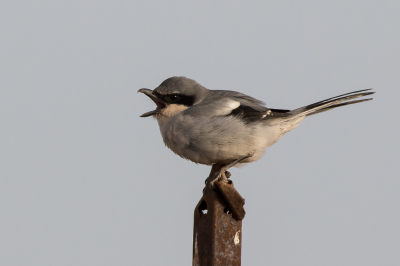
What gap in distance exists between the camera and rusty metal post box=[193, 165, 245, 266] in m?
4.78

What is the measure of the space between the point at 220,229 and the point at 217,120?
1.34 m

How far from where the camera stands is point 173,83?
582cm

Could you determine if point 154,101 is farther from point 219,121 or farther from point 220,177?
point 220,177

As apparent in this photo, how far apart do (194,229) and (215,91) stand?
6.59ft

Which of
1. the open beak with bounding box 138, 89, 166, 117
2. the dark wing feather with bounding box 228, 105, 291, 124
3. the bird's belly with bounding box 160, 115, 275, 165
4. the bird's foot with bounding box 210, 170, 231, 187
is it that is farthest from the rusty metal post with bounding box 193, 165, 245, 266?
the open beak with bounding box 138, 89, 166, 117

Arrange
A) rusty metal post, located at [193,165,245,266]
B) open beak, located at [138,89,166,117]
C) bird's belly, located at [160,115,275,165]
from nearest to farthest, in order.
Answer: rusty metal post, located at [193,165,245,266] → bird's belly, located at [160,115,275,165] → open beak, located at [138,89,166,117]

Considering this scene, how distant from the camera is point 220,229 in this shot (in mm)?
4828

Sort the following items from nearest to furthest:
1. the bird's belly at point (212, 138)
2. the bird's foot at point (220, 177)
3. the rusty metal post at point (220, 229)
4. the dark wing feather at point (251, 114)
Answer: the rusty metal post at point (220, 229) → the bird's foot at point (220, 177) → the bird's belly at point (212, 138) → the dark wing feather at point (251, 114)

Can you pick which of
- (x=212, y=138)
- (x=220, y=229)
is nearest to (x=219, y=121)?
(x=212, y=138)

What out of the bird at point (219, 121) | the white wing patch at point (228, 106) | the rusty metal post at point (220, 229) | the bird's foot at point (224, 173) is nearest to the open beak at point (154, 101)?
the bird at point (219, 121)

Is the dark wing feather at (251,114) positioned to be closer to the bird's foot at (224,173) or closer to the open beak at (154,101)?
the bird's foot at (224,173)

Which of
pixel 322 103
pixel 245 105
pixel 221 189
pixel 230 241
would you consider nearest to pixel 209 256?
pixel 230 241

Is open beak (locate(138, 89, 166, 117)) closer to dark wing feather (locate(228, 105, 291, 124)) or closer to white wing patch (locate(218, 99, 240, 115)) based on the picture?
white wing patch (locate(218, 99, 240, 115))

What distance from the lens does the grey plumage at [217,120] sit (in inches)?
211
